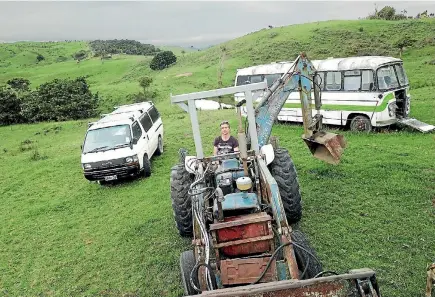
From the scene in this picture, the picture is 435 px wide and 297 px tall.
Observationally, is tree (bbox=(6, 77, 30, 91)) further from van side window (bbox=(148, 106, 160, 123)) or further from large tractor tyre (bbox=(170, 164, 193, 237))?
large tractor tyre (bbox=(170, 164, 193, 237))

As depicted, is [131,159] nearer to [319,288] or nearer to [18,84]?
[319,288]

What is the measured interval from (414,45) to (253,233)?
34035mm

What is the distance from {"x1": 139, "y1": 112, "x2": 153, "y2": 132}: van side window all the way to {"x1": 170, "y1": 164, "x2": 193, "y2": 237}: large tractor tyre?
6.04 meters

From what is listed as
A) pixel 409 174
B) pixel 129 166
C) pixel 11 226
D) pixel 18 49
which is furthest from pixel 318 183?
pixel 18 49

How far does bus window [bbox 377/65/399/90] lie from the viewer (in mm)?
13727

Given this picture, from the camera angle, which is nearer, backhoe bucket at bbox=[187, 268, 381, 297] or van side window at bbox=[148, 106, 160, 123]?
backhoe bucket at bbox=[187, 268, 381, 297]

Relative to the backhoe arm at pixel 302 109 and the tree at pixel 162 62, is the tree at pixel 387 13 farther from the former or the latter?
the backhoe arm at pixel 302 109

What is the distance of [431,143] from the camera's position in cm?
1192

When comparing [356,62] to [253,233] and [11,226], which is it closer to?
[253,233]

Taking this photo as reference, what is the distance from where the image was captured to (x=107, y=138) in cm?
1255

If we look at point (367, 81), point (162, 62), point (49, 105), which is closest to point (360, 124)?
point (367, 81)

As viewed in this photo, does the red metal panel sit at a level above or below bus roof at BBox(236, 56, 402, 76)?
below

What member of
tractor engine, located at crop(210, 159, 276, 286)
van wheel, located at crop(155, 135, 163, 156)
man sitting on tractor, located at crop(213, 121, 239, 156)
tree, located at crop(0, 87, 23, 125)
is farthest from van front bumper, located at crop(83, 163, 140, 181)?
tree, located at crop(0, 87, 23, 125)

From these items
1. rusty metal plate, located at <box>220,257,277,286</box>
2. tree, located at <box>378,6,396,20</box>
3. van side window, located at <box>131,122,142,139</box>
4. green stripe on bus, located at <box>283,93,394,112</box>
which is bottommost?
rusty metal plate, located at <box>220,257,277,286</box>
